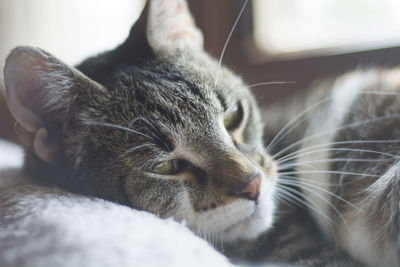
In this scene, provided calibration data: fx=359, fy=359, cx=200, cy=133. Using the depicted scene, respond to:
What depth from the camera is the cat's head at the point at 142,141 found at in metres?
0.72

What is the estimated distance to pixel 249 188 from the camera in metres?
0.72

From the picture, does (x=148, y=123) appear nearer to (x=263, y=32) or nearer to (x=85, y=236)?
(x=85, y=236)

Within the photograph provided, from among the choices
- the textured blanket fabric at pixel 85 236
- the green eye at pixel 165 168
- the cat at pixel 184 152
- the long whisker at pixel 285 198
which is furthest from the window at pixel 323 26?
the textured blanket fabric at pixel 85 236

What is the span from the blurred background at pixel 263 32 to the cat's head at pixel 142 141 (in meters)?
0.66

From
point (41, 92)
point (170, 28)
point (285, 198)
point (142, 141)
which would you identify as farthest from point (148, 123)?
Answer: point (285, 198)

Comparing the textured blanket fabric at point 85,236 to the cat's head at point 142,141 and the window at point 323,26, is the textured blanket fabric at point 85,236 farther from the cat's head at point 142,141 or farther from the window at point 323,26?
the window at point 323,26

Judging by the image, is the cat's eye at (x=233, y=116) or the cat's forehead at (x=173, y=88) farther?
the cat's eye at (x=233, y=116)

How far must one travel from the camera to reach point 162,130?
0.74 m

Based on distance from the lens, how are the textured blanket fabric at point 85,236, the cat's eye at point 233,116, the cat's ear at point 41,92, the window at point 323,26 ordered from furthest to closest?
1. the window at point 323,26
2. the cat's eye at point 233,116
3. the cat's ear at point 41,92
4. the textured blanket fabric at point 85,236

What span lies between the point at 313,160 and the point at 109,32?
42.0 inches

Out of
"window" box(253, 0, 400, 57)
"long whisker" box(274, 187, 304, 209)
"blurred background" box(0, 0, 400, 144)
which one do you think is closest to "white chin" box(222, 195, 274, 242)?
"long whisker" box(274, 187, 304, 209)

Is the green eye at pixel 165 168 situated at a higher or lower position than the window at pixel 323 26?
lower

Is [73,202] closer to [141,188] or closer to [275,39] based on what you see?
[141,188]

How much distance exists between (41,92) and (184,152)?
0.32m
